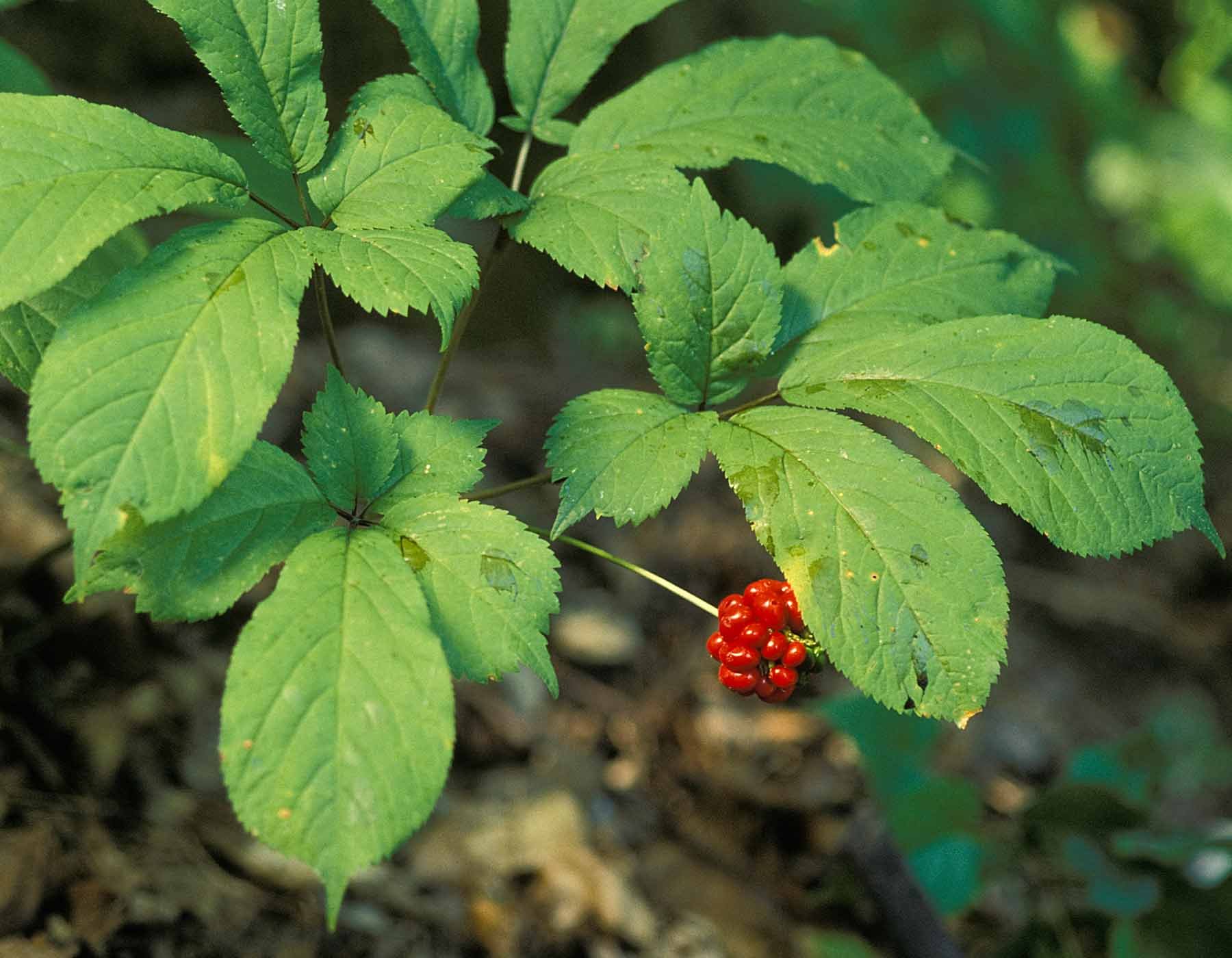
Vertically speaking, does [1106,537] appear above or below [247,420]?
below

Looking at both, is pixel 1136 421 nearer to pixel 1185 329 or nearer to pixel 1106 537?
pixel 1106 537

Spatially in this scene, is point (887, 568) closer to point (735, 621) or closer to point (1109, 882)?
point (735, 621)

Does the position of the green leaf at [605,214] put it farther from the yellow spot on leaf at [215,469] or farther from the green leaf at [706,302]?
the yellow spot on leaf at [215,469]

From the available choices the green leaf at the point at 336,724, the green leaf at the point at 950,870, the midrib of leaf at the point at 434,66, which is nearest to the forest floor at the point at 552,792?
the green leaf at the point at 950,870

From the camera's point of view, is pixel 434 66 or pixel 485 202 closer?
pixel 485 202

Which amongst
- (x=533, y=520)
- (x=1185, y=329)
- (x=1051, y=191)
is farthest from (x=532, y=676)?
(x=1185, y=329)

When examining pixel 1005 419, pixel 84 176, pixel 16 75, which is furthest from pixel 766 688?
pixel 16 75
